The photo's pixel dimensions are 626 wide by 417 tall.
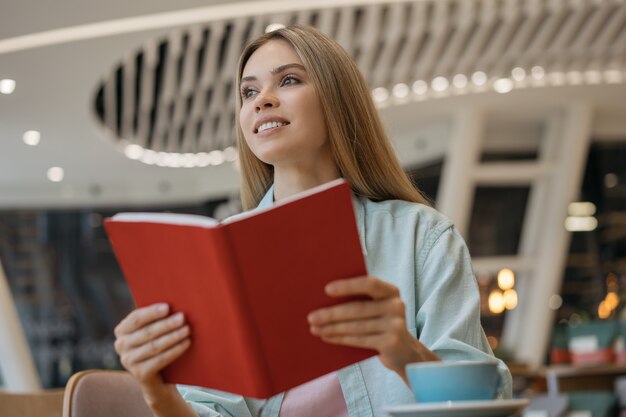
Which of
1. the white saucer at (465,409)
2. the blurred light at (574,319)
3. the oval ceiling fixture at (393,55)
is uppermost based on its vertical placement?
the oval ceiling fixture at (393,55)

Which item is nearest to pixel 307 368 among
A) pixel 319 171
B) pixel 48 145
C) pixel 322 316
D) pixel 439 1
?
pixel 322 316

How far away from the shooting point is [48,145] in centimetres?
970

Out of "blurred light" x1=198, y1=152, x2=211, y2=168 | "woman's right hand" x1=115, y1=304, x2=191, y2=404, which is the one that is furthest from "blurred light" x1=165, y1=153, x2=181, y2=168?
"woman's right hand" x1=115, y1=304, x2=191, y2=404

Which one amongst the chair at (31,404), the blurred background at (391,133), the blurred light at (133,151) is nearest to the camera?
the chair at (31,404)

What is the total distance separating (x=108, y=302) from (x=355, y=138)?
10870mm

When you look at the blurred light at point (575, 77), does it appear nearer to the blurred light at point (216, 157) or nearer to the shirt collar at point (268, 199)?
the blurred light at point (216, 157)

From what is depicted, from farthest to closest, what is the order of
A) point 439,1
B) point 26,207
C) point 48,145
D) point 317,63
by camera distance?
point 26,207 < point 48,145 < point 439,1 < point 317,63

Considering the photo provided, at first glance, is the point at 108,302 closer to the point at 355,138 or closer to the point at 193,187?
the point at 193,187

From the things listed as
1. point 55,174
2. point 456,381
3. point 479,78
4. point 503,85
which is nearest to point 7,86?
point 55,174

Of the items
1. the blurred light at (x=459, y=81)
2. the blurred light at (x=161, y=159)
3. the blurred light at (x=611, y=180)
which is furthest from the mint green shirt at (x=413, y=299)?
Answer: the blurred light at (x=611, y=180)

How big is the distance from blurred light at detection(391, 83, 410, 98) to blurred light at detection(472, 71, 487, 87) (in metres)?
0.60

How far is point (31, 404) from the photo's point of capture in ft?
7.58

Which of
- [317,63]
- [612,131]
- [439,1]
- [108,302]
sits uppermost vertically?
[439,1]

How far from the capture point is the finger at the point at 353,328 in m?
1.21
